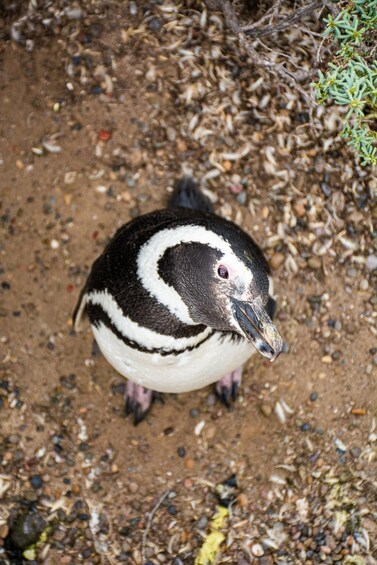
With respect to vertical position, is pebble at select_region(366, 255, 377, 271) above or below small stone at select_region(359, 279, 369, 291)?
above

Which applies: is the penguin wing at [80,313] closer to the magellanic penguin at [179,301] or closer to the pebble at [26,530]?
the magellanic penguin at [179,301]

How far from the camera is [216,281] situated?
1.78 metres

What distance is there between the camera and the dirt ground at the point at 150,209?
9.05 ft

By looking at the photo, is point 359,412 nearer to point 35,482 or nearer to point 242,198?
point 242,198

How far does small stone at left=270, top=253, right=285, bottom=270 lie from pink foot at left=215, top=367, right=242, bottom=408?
1.41 ft

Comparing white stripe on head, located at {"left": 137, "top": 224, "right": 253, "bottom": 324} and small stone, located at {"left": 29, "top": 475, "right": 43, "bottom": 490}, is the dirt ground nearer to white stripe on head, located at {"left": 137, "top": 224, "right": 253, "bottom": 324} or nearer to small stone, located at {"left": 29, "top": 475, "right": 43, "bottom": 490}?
small stone, located at {"left": 29, "top": 475, "right": 43, "bottom": 490}

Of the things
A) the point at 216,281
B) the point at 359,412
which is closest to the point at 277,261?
the point at 359,412

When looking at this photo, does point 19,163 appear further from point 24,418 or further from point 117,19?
point 24,418

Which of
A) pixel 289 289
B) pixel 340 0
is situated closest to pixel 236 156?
pixel 289 289

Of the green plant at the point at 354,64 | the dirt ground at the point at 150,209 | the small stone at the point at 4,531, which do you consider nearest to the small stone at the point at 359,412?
the dirt ground at the point at 150,209

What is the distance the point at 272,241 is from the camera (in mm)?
2895

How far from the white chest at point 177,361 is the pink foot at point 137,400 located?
403mm

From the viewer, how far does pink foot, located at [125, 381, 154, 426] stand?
2.76m

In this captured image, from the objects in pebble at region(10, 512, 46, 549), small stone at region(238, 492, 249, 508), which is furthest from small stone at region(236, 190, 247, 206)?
pebble at region(10, 512, 46, 549)
